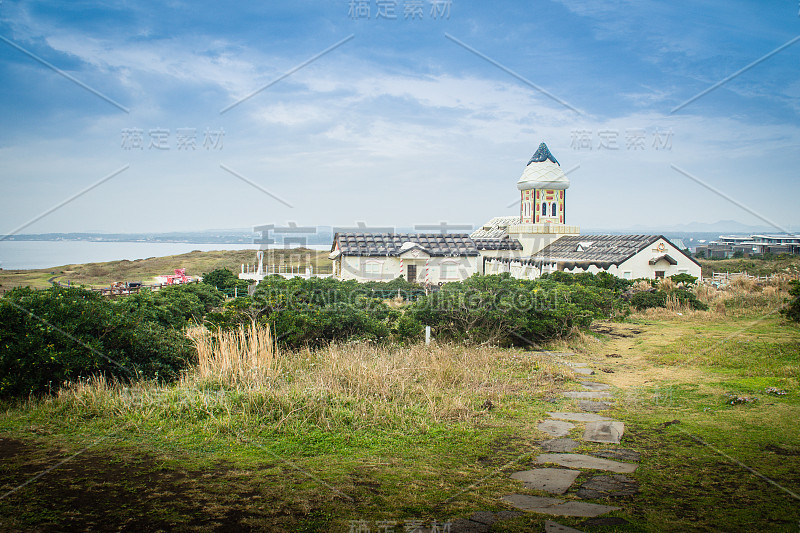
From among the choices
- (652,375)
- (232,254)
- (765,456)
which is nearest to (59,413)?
(765,456)

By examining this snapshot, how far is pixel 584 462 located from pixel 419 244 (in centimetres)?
2300

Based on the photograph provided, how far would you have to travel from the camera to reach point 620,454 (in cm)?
594

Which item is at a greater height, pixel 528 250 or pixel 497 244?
pixel 497 244

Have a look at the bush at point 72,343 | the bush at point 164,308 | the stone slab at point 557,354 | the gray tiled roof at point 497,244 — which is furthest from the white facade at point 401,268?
the bush at point 72,343

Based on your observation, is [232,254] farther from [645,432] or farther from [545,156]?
[645,432]

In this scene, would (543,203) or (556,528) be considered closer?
(556,528)

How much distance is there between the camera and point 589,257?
2548cm

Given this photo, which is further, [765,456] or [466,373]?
[466,373]

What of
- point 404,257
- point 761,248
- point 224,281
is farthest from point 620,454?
point 761,248

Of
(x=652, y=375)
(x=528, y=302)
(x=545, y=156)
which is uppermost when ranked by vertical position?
(x=545, y=156)

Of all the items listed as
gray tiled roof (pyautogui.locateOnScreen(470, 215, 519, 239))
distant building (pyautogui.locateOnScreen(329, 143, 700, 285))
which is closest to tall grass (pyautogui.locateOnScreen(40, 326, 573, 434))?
distant building (pyautogui.locateOnScreen(329, 143, 700, 285))

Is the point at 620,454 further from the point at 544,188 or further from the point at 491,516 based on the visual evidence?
the point at 544,188

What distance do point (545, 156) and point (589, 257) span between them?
834 cm

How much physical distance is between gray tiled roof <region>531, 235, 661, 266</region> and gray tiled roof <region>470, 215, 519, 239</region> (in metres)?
3.69
